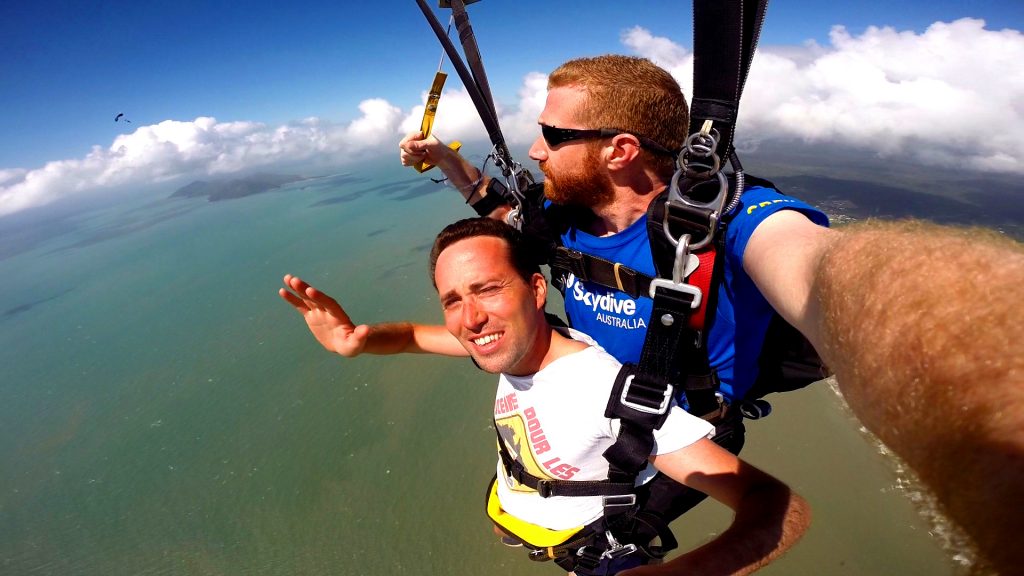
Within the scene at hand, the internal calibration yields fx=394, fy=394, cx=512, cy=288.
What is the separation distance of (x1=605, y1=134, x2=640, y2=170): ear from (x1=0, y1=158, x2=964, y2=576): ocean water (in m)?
1.53

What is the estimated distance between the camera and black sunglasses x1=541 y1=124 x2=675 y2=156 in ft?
6.26

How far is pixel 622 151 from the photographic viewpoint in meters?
1.94

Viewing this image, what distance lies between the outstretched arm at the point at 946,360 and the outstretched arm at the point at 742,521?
2.36 ft

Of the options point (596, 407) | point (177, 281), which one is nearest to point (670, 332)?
point (596, 407)

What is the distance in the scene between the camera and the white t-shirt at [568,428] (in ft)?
5.60

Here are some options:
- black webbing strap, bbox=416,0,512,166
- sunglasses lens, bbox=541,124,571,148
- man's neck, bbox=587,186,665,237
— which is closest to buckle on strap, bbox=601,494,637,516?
man's neck, bbox=587,186,665,237

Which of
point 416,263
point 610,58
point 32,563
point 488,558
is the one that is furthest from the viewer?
point 416,263

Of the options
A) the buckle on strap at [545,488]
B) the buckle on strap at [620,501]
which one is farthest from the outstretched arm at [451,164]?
the buckle on strap at [620,501]

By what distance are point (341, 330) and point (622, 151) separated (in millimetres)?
1822

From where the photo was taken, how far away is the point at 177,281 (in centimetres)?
4812

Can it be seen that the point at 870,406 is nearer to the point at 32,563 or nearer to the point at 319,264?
the point at 32,563

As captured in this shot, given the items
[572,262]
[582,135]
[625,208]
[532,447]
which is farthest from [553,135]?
[532,447]

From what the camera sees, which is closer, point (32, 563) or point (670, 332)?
point (670, 332)

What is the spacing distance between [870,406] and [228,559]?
13.0 m
